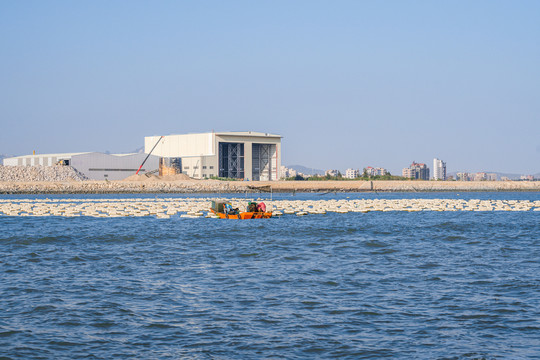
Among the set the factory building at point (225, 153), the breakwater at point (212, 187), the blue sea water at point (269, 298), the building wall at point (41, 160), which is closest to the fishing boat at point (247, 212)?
the blue sea water at point (269, 298)

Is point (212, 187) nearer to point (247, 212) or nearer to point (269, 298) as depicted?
point (247, 212)

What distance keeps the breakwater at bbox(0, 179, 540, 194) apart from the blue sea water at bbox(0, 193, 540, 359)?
74.3m

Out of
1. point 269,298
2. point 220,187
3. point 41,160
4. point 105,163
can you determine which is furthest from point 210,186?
point 269,298

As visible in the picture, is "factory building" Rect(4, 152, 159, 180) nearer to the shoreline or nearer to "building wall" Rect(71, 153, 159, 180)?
"building wall" Rect(71, 153, 159, 180)

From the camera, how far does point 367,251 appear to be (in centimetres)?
2842

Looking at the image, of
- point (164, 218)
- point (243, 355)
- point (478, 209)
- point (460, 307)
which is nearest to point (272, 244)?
point (460, 307)

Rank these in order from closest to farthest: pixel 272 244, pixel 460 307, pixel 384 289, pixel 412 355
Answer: pixel 412 355, pixel 460 307, pixel 384 289, pixel 272 244

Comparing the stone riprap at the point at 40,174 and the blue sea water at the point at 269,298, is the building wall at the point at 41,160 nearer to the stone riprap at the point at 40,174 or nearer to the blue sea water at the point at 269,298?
the stone riprap at the point at 40,174

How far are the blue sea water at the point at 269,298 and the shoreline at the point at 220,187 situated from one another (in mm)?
70537

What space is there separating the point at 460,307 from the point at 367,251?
12307 millimetres

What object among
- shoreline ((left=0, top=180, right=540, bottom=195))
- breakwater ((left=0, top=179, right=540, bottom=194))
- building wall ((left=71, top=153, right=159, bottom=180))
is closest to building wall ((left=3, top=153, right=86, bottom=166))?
building wall ((left=71, top=153, right=159, bottom=180))

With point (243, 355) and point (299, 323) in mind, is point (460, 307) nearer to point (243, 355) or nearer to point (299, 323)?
point (299, 323)

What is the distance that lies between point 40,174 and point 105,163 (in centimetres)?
1491

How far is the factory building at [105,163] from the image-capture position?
143 m
